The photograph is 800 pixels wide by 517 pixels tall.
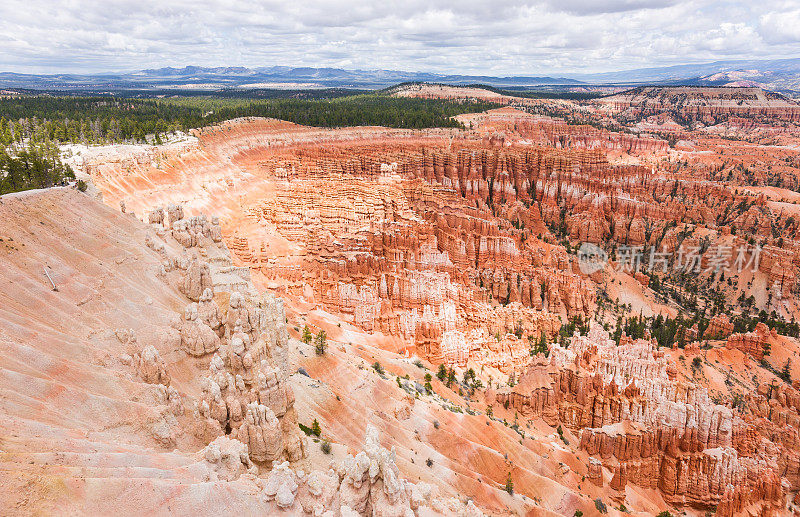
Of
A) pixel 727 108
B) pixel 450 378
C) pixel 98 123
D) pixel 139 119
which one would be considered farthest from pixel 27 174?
pixel 727 108

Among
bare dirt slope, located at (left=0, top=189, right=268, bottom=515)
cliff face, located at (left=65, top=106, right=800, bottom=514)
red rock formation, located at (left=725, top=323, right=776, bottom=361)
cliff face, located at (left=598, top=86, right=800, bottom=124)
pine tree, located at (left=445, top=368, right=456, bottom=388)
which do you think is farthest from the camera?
cliff face, located at (left=598, top=86, right=800, bottom=124)

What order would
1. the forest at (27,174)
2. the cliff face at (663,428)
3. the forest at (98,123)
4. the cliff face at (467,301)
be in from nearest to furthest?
the cliff face at (467,301), the cliff face at (663,428), the forest at (27,174), the forest at (98,123)

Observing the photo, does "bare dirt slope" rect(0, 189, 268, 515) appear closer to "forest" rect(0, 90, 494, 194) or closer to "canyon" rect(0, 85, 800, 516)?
"canyon" rect(0, 85, 800, 516)

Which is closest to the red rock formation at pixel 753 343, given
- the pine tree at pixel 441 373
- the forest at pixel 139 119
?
the pine tree at pixel 441 373

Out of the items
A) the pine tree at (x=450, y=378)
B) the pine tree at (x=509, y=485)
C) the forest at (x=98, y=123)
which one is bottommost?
the pine tree at (x=450, y=378)

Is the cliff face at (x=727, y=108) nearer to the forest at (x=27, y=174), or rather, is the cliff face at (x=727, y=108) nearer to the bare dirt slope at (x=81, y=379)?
the forest at (x=27, y=174)

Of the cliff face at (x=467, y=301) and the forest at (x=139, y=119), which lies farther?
the forest at (x=139, y=119)

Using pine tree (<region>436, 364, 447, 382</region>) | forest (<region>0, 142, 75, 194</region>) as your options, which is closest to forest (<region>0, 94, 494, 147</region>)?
forest (<region>0, 142, 75, 194</region>)

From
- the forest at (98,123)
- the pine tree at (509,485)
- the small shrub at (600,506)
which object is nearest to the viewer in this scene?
the pine tree at (509,485)

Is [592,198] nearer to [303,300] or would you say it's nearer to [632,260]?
[632,260]

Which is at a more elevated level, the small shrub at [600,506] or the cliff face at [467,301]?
the cliff face at [467,301]

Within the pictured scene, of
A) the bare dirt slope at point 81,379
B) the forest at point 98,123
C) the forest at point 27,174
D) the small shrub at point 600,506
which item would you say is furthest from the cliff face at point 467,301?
the forest at point 98,123

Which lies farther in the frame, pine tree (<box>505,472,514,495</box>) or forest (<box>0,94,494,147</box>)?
forest (<box>0,94,494,147</box>)
